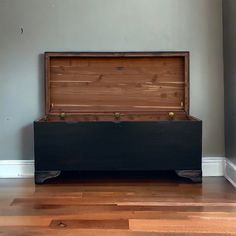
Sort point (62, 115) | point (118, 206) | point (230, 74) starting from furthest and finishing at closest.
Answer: point (62, 115)
point (230, 74)
point (118, 206)

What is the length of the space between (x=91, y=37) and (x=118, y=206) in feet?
4.48

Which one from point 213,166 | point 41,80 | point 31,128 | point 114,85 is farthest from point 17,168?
point 213,166

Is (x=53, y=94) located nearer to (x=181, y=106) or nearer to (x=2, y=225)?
(x=181, y=106)

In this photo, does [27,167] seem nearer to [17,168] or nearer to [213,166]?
[17,168]

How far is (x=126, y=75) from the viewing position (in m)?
2.88

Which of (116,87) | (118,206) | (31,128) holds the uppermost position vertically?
(116,87)

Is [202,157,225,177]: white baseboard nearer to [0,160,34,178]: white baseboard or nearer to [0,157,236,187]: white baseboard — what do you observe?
[0,157,236,187]: white baseboard

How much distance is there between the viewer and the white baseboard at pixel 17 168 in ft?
9.35

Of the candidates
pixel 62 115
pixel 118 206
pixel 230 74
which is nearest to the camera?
pixel 118 206

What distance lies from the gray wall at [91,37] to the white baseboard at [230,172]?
1.11ft

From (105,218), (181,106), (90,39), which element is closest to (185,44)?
(181,106)

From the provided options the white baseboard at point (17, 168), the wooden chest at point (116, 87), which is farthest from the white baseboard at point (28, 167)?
the wooden chest at point (116, 87)

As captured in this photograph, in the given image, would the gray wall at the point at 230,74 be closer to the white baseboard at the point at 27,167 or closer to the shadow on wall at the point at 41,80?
the white baseboard at the point at 27,167

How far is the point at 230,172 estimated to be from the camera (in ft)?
8.82
